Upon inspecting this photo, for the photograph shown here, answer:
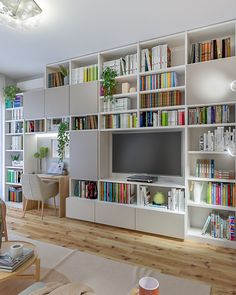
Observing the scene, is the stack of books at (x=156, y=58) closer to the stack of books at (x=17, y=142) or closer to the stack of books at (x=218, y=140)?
the stack of books at (x=218, y=140)

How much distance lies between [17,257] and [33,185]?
2141 mm

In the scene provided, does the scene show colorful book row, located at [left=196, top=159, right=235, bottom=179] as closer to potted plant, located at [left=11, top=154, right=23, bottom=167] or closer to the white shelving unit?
the white shelving unit

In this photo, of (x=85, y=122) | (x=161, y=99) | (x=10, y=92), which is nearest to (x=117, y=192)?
(x=85, y=122)

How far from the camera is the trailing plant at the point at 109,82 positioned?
3374 millimetres

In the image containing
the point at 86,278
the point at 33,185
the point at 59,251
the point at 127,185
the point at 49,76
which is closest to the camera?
the point at 86,278

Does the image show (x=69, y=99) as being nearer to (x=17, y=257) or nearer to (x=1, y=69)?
(x=1, y=69)

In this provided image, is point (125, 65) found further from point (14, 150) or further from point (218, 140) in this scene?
point (14, 150)

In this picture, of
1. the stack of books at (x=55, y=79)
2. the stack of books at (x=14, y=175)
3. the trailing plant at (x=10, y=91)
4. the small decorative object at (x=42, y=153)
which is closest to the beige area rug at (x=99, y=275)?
the small decorative object at (x=42, y=153)

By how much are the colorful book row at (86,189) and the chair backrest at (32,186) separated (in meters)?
0.59

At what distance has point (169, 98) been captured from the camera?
10.0ft

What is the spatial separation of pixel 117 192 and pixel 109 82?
168 cm

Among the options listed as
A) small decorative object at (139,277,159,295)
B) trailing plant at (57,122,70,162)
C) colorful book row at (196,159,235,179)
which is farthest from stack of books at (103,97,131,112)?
small decorative object at (139,277,159,295)

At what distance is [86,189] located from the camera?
11.9 ft

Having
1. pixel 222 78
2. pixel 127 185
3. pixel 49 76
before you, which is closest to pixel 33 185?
pixel 127 185
